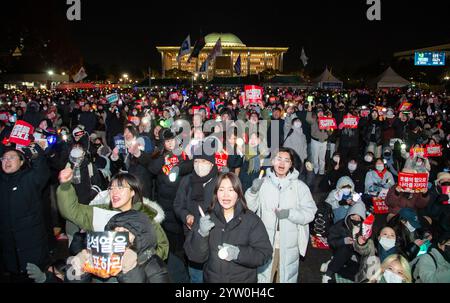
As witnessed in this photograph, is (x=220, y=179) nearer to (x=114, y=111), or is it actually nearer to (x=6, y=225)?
(x=6, y=225)

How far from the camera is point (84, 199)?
16.3 ft

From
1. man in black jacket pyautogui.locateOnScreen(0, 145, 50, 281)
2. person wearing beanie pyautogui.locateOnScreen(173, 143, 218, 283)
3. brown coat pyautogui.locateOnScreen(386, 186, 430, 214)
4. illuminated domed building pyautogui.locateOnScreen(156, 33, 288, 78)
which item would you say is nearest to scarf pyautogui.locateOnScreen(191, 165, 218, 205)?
person wearing beanie pyautogui.locateOnScreen(173, 143, 218, 283)

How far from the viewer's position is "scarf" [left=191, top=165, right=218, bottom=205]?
14.3 ft

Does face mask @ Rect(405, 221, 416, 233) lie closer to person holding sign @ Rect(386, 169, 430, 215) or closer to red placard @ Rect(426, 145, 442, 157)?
person holding sign @ Rect(386, 169, 430, 215)

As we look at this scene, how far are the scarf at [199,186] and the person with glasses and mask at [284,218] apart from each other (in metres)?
0.65

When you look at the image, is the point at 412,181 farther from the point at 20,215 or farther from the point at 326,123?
the point at 20,215

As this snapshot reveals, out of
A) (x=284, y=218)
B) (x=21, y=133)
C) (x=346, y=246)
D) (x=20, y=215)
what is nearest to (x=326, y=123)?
(x=346, y=246)

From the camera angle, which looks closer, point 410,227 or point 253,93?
point 410,227

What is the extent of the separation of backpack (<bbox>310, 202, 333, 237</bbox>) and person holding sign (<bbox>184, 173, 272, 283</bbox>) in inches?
118

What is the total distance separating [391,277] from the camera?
10.4ft

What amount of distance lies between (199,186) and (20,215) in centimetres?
197

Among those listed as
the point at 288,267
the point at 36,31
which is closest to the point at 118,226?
the point at 288,267

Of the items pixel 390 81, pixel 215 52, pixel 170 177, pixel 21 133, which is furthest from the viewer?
pixel 390 81

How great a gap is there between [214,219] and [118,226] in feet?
2.81
